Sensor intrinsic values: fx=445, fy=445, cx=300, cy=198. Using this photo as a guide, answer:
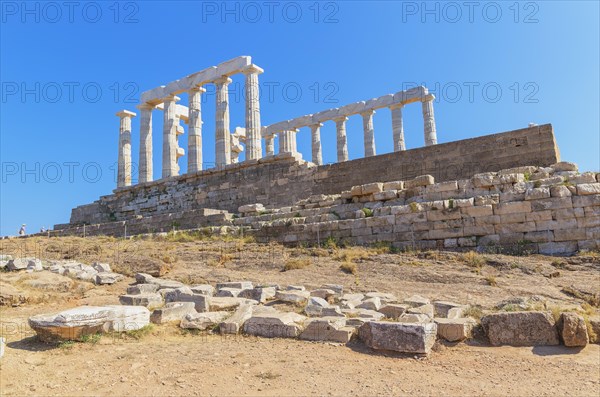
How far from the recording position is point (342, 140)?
95.3ft

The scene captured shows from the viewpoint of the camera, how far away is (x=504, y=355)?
4.97 meters

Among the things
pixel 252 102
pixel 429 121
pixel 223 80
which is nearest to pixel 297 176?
pixel 252 102

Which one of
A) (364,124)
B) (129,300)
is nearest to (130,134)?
(364,124)

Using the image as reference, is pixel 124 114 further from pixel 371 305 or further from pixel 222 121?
pixel 371 305

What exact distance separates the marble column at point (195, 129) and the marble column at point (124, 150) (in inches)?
221

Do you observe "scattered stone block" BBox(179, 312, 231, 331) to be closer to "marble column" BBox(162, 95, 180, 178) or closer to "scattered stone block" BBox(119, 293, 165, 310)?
"scattered stone block" BBox(119, 293, 165, 310)

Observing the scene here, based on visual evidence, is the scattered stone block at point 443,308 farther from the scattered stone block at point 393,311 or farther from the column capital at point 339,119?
the column capital at point 339,119

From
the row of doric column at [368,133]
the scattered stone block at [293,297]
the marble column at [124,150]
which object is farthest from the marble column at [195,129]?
the scattered stone block at [293,297]

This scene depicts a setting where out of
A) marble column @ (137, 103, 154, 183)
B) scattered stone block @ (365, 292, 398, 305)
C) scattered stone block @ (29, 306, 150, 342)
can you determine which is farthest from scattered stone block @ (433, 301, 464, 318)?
marble column @ (137, 103, 154, 183)

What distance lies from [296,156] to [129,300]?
12.4 m

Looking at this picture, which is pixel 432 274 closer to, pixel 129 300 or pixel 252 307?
pixel 252 307

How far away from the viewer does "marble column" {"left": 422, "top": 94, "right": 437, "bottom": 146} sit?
86.4 feet

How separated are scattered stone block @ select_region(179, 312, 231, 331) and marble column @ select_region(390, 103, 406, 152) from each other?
22.5 m

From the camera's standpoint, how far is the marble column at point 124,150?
92.0ft
